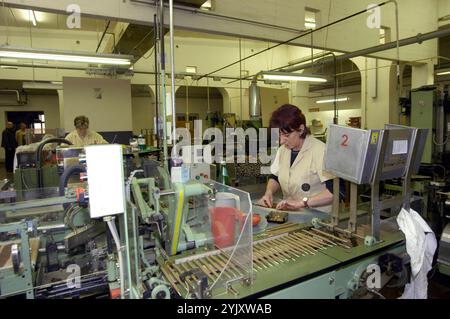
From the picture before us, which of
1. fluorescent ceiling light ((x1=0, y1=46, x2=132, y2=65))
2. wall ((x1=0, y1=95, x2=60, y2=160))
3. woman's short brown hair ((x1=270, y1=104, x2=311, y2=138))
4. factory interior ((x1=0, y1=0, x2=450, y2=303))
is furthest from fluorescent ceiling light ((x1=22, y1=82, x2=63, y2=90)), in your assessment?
woman's short brown hair ((x1=270, y1=104, x2=311, y2=138))

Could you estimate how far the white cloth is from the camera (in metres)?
1.20

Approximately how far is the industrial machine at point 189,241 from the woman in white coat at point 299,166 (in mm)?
296

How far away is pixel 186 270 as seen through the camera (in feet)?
3.41

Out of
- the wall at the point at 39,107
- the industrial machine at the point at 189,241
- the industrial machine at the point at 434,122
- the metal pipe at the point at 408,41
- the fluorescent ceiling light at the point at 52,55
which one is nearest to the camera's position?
the industrial machine at the point at 189,241

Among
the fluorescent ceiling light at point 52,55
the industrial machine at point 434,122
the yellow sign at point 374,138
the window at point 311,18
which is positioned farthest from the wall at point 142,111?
the yellow sign at point 374,138

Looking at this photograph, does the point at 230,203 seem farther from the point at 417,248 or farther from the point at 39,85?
the point at 39,85

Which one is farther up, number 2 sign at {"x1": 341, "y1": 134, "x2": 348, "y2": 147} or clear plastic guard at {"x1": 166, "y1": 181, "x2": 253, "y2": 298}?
number 2 sign at {"x1": 341, "y1": 134, "x2": 348, "y2": 147}

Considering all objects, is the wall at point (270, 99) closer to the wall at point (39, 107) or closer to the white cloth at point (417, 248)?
the white cloth at point (417, 248)

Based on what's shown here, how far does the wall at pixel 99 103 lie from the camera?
19.1 ft

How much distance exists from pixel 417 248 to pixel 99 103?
602 centimetres

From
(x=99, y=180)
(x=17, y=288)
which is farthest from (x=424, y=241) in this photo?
(x=17, y=288)

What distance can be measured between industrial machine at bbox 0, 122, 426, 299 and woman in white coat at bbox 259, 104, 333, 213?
30 centimetres

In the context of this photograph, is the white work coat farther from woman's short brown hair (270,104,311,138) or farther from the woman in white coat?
woman's short brown hair (270,104,311,138)

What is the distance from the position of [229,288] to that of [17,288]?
0.66 m
